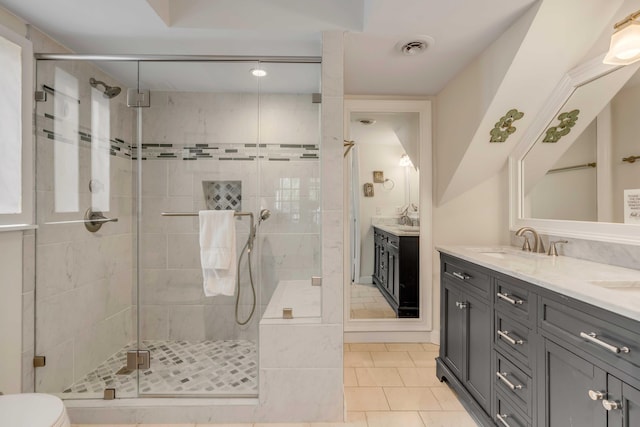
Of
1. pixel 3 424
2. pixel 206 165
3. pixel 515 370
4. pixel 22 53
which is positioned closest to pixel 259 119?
pixel 206 165

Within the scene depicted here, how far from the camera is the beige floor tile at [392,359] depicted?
8.03ft

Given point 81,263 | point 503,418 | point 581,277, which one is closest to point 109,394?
point 81,263

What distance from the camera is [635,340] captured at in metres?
0.90

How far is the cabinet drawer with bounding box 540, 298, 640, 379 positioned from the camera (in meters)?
0.92

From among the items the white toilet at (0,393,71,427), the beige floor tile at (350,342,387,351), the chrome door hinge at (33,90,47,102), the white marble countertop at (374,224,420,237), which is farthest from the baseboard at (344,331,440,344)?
the chrome door hinge at (33,90,47,102)

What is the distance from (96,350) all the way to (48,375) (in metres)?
0.24

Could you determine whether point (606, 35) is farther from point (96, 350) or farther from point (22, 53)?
point (96, 350)

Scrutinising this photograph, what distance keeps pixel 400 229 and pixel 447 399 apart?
52.1 inches

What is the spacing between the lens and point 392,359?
8.34 ft

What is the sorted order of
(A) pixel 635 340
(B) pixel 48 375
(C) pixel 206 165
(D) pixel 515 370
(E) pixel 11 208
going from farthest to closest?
(C) pixel 206 165 → (B) pixel 48 375 → (E) pixel 11 208 → (D) pixel 515 370 → (A) pixel 635 340

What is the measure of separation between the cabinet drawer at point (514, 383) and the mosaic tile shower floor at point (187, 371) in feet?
4.31

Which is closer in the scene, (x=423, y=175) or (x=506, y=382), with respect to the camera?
(x=506, y=382)

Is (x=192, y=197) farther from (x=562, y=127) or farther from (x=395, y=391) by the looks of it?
(x=562, y=127)

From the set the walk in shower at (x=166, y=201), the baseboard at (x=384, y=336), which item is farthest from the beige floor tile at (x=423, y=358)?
the walk in shower at (x=166, y=201)
